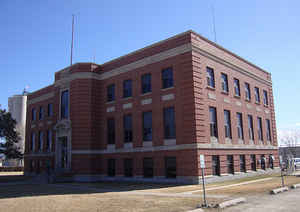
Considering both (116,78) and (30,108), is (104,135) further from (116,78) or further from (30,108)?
(30,108)

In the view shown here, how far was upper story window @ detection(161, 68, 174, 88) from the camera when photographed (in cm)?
2617

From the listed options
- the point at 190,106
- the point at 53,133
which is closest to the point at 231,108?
the point at 190,106

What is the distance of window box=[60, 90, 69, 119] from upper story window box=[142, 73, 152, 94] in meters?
11.0

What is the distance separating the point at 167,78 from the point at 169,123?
13.8 feet

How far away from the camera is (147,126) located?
27.6 metres

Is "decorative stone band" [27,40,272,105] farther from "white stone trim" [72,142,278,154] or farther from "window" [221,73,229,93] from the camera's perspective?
"white stone trim" [72,142,278,154]

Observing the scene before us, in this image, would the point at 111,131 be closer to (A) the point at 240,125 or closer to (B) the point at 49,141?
(B) the point at 49,141

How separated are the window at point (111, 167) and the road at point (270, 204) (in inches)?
716

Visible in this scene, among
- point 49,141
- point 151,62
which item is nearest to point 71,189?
point 151,62

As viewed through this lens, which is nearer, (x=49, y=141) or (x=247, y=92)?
(x=247, y=92)

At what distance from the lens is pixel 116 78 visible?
31.4 m

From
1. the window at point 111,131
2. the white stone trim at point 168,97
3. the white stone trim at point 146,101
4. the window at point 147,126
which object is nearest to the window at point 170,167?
the window at point 147,126

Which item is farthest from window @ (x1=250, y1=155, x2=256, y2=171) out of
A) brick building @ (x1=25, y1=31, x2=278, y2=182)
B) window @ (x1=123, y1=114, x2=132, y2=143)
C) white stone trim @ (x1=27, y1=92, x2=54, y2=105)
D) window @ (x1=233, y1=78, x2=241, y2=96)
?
white stone trim @ (x1=27, y1=92, x2=54, y2=105)

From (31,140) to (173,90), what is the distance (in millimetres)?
28166
